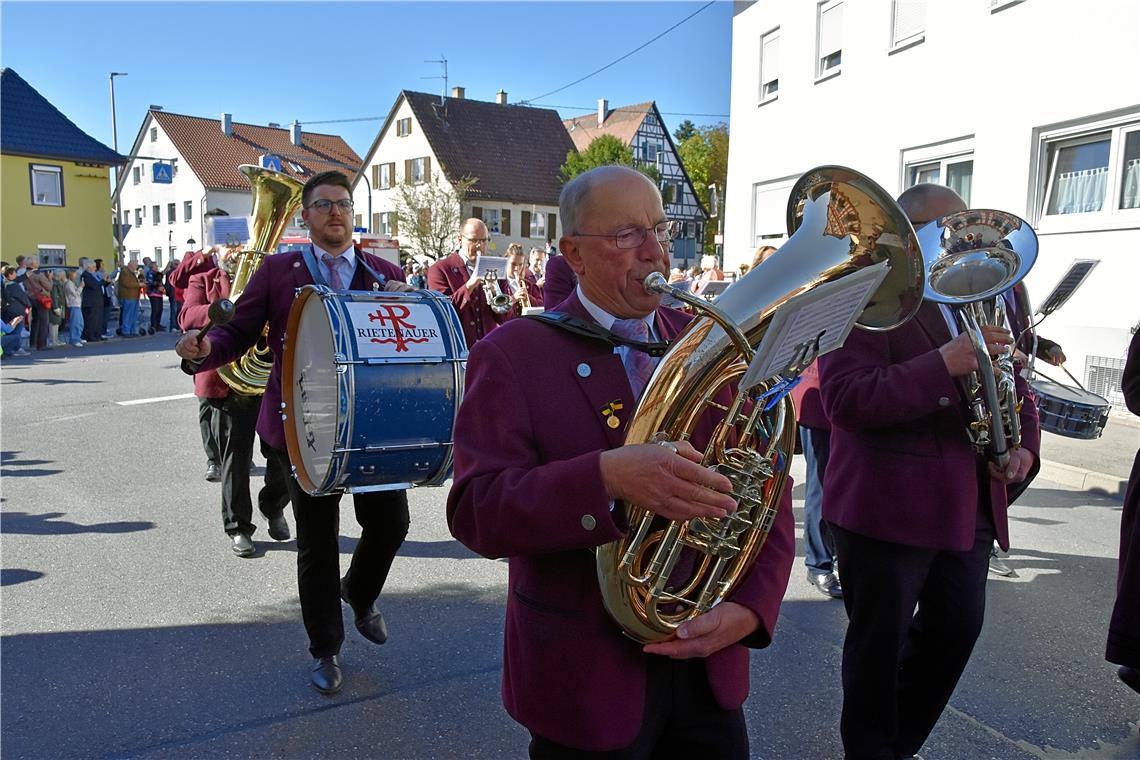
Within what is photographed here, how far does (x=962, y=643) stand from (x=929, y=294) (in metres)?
1.07

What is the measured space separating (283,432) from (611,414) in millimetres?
2274

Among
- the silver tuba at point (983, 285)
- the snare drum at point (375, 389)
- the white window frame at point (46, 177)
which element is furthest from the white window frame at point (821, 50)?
the white window frame at point (46, 177)

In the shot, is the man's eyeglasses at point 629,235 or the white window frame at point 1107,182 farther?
the white window frame at point 1107,182

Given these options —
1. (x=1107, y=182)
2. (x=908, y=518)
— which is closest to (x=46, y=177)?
(x=1107, y=182)

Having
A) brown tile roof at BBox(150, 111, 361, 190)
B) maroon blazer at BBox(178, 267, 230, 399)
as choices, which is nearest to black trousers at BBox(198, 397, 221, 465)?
maroon blazer at BBox(178, 267, 230, 399)

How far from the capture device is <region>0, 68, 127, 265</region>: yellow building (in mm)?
29484

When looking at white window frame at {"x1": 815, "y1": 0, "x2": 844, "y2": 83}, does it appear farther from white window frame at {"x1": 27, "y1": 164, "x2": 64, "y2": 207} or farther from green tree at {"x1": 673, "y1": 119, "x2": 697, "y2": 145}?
green tree at {"x1": 673, "y1": 119, "x2": 697, "y2": 145}

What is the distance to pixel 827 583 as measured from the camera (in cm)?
470

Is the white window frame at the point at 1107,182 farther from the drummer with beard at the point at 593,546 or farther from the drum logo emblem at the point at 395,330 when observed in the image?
the drummer with beard at the point at 593,546

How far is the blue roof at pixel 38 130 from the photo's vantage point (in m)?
29.7

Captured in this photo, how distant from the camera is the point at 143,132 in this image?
5456 cm

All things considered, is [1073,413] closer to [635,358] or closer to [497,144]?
[635,358]

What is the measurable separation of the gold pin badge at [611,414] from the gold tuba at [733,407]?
13cm

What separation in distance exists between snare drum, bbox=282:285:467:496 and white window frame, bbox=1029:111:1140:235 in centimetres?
894
